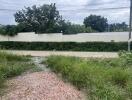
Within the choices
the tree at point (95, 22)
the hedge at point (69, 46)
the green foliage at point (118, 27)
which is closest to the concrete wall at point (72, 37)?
the hedge at point (69, 46)

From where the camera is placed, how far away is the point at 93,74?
986cm

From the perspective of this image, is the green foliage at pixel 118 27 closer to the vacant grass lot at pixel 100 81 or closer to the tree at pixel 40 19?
the tree at pixel 40 19

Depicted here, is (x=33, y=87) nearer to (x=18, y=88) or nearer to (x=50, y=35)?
(x=18, y=88)

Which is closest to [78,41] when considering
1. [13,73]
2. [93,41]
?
[93,41]

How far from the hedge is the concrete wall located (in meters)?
1.17

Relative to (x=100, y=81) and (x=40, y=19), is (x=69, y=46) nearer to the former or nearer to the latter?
(x=40, y=19)

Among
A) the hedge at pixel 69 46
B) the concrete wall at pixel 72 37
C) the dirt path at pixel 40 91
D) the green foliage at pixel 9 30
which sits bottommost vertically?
the hedge at pixel 69 46

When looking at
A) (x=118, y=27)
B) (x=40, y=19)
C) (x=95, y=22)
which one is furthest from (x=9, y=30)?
(x=118, y=27)

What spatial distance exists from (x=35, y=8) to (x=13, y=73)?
133 feet

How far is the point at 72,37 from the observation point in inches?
1617

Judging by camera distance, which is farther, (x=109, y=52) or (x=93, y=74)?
(x=109, y=52)

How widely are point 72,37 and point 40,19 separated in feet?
36.7

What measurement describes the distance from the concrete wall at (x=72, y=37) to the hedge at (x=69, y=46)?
1.17 m

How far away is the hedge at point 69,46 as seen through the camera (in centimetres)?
3747
